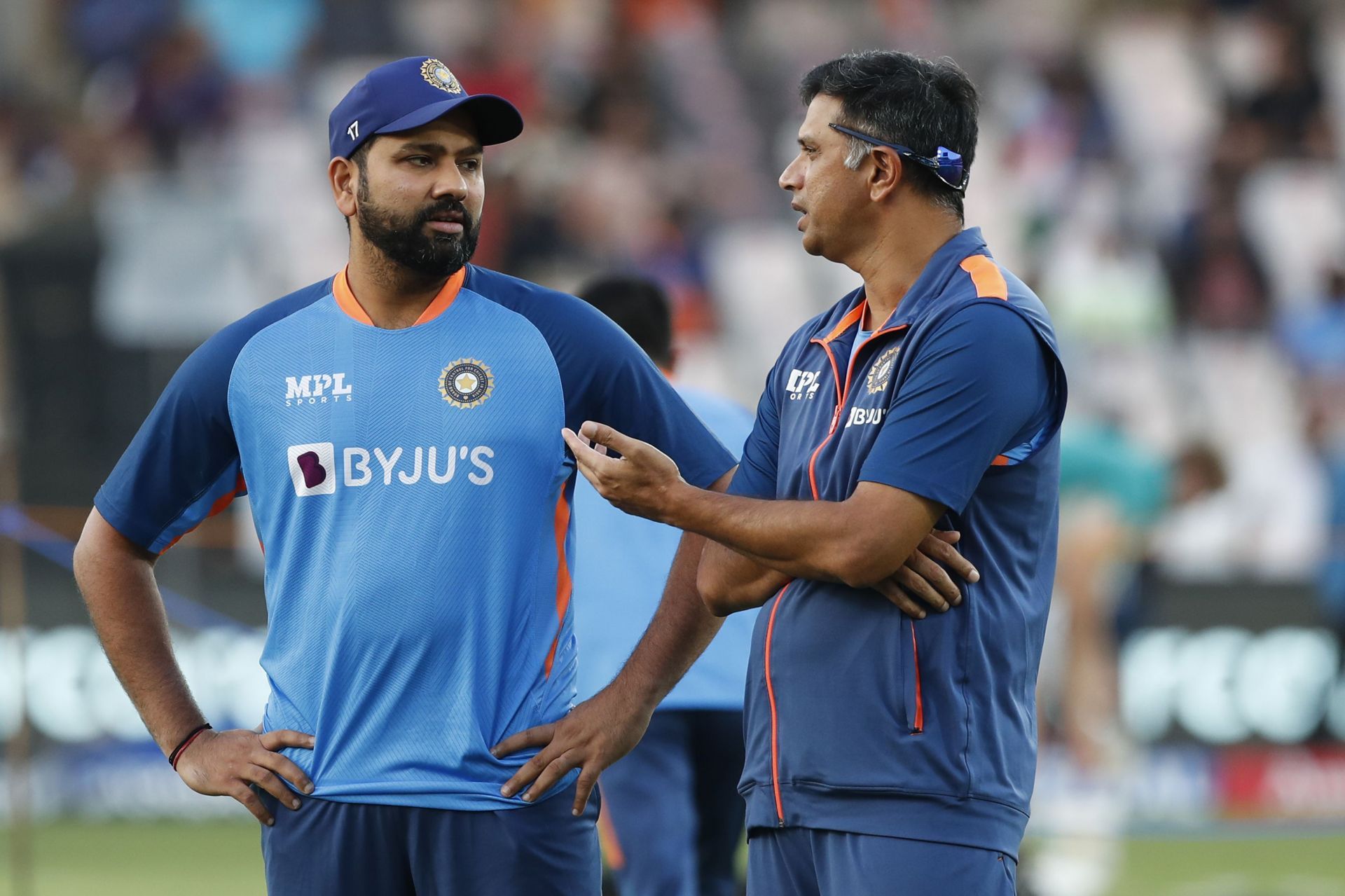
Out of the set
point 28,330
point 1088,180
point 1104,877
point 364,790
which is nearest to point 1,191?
point 28,330

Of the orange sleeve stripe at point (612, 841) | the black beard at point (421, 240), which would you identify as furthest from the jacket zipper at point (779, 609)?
the orange sleeve stripe at point (612, 841)

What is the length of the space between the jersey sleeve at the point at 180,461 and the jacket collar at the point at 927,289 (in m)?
1.25

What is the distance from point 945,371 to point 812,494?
1.25ft

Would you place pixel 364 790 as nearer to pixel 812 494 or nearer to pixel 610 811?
pixel 812 494

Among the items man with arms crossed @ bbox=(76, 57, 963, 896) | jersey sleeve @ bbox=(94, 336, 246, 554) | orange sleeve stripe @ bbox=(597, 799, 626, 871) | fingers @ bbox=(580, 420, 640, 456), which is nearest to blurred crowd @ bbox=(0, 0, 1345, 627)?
orange sleeve stripe @ bbox=(597, 799, 626, 871)

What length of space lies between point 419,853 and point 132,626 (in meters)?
0.83

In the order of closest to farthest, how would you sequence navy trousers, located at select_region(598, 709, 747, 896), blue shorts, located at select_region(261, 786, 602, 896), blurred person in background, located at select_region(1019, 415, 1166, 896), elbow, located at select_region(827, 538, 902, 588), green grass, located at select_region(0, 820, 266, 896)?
elbow, located at select_region(827, 538, 902, 588) → blue shorts, located at select_region(261, 786, 602, 896) → navy trousers, located at select_region(598, 709, 747, 896) → green grass, located at select_region(0, 820, 266, 896) → blurred person in background, located at select_region(1019, 415, 1166, 896)

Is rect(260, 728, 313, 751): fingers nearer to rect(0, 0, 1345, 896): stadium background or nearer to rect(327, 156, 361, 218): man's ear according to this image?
rect(327, 156, 361, 218): man's ear

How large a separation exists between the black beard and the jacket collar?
29.8 inches

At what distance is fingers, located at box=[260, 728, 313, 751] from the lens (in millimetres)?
3607

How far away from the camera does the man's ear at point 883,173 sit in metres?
3.60

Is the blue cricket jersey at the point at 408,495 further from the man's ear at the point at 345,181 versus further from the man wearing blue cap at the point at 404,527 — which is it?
the man's ear at the point at 345,181


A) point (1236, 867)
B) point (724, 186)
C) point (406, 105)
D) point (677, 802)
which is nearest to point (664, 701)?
point (677, 802)

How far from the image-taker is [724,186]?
14.7m
